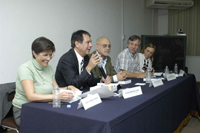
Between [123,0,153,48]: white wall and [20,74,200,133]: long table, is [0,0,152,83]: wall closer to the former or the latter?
[123,0,153,48]: white wall

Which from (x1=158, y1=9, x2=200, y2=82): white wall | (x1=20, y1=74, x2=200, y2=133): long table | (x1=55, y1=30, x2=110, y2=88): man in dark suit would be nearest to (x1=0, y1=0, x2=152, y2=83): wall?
(x1=55, y1=30, x2=110, y2=88): man in dark suit

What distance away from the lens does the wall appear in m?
2.72

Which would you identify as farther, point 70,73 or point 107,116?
point 70,73

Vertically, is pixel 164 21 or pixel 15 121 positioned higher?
pixel 164 21

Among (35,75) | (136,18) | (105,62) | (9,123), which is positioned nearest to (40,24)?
(105,62)

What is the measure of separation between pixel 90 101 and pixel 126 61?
1.93 m

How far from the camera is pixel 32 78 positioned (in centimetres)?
172

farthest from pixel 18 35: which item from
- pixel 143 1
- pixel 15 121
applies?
pixel 143 1

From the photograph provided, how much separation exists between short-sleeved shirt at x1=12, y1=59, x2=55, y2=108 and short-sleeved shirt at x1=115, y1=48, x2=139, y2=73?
163 cm

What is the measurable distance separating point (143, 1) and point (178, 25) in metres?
1.57

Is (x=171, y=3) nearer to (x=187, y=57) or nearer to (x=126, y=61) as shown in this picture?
(x=187, y=57)

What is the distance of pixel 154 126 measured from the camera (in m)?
1.86

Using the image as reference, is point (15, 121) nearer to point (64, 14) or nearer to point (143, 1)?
point (64, 14)

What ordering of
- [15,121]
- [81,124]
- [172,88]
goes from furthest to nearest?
[172,88], [15,121], [81,124]
